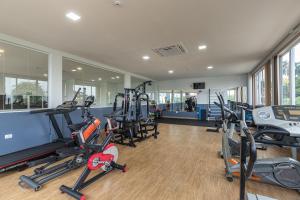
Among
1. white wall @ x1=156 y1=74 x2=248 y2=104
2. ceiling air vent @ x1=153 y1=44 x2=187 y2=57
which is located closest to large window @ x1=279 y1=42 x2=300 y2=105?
ceiling air vent @ x1=153 y1=44 x2=187 y2=57

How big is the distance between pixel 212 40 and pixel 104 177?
11.9 feet

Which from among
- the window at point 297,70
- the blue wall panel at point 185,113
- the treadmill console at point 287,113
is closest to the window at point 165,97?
the blue wall panel at point 185,113

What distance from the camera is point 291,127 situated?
1.74 metres

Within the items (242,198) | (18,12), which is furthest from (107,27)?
(242,198)

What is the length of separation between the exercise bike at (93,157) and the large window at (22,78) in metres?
2.24

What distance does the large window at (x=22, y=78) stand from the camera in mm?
3309

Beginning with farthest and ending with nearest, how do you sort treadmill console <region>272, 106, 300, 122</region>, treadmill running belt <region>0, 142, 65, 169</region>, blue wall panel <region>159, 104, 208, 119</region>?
blue wall panel <region>159, 104, 208, 119</region>, treadmill running belt <region>0, 142, 65, 169</region>, treadmill console <region>272, 106, 300, 122</region>

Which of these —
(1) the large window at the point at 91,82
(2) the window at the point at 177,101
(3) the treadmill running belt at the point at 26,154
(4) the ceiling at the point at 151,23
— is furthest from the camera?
(2) the window at the point at 177,101

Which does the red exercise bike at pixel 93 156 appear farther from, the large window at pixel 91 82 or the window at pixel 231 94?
the window at pixel 231 94

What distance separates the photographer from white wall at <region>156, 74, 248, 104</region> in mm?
8398

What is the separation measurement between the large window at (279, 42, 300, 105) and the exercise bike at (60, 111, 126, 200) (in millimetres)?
4227

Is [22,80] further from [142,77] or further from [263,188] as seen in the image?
[142,77]

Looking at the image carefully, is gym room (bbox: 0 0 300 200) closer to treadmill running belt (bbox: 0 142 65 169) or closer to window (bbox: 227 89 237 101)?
treadmill running belt (bbox: 0 142 65 169)

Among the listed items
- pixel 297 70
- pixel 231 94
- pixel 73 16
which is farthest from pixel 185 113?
pixel 73 16
